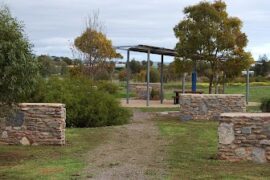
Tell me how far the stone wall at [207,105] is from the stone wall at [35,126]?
30.5 feet

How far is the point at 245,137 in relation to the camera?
11492 millimetres

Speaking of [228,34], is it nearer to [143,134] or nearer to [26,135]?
[143,134]

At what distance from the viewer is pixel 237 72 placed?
92.3 feet

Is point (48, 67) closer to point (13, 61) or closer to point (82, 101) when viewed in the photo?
point (82, 101)

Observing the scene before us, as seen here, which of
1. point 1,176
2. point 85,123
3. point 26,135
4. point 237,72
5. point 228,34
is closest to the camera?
point 1,176

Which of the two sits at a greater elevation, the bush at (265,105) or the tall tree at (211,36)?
the tall tree at (211,36)

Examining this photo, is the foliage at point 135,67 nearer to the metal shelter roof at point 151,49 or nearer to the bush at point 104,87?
the metal shelter roof at point 151,49

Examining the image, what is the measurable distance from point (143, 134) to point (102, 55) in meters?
20.9

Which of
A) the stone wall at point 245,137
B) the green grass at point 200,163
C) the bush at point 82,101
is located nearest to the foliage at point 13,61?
the green grass at point 200,163

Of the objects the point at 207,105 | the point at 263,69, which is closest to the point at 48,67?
the point at 207,105

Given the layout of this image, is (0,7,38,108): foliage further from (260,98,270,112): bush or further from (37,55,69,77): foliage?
(260,98,270,112): bush

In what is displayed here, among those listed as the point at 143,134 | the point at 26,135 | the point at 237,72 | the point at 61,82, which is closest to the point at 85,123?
the point at 61,82

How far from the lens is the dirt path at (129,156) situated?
10.0 metres

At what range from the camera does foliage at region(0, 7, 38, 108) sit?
11.0 m
